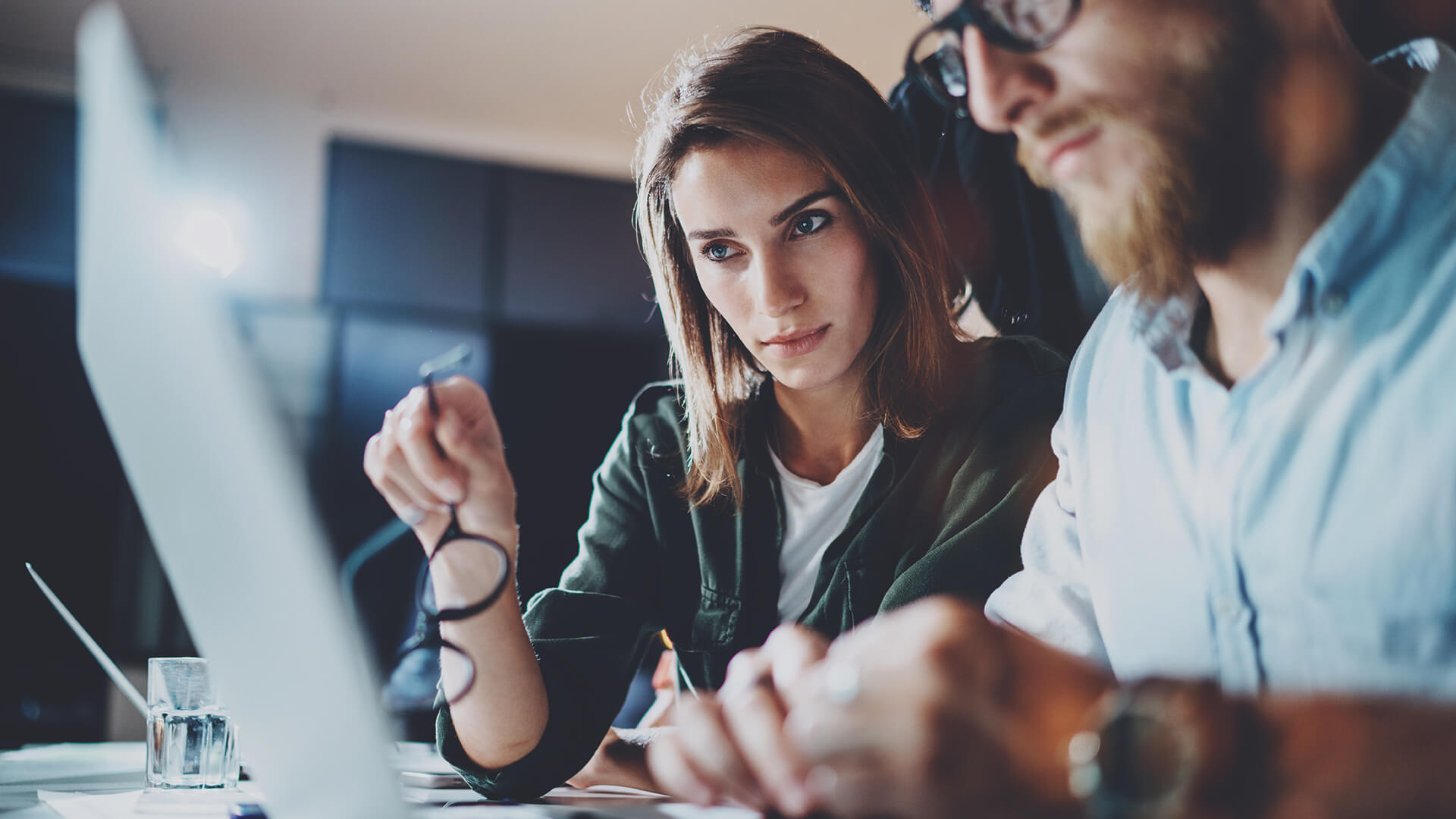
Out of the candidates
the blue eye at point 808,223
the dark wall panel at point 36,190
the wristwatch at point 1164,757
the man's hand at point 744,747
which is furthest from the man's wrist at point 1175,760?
the dark wall panel at point 36,190

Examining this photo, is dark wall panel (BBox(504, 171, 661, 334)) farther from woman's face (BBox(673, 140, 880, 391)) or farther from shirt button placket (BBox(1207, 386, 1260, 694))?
shirt button placket (BBox(1207, 386, 1260, 694))

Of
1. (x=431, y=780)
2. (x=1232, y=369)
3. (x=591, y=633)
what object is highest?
(x=1232, y=369)

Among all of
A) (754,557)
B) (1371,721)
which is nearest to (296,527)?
(1371,721)

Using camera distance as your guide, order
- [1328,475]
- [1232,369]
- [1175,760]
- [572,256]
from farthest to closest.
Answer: [572,256] < [1232,369] < [1328,475] < [1175,760]

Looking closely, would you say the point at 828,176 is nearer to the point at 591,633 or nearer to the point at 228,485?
the point at 591,633

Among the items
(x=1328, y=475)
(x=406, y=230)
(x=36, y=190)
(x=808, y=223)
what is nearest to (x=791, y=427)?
(x=808, y=223)

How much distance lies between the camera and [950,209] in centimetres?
154

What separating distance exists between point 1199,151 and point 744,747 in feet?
1.61

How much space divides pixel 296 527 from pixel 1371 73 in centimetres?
71

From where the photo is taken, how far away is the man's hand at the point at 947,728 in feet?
1.26

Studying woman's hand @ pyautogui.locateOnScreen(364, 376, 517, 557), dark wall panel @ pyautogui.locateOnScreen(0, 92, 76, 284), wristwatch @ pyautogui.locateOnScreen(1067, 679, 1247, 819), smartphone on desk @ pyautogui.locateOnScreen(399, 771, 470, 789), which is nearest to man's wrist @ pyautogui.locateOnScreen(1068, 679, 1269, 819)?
wristwatch @ pyautogui.locateOnScreen(1067, 679, 1247, 819)

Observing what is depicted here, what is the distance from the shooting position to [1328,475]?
2.01 ft

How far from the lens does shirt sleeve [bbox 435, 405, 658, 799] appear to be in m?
0.93

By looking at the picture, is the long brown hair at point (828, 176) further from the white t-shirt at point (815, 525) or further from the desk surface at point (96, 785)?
the desk surface at point (96, 785)
